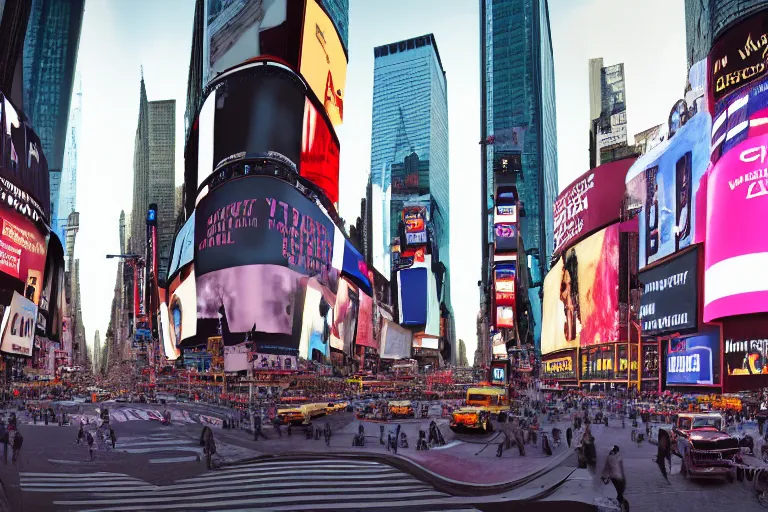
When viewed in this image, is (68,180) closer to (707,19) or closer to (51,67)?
(51,67)

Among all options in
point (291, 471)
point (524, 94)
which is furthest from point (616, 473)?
point (524, 94)

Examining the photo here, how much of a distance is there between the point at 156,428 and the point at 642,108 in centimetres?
1135

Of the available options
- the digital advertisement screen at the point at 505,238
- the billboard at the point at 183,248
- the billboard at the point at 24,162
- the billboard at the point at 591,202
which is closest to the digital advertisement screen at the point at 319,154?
the billboard at the point at 183,248

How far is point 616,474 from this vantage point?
9.95 meters

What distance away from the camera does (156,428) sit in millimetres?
11641

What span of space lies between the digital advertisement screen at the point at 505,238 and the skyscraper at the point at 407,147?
9519 millimetres

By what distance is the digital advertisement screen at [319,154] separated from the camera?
2133 cm

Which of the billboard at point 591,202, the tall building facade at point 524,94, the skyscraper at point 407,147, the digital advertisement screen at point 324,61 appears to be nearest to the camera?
the billboard at point 591,202

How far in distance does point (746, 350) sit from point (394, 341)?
38.6 meters

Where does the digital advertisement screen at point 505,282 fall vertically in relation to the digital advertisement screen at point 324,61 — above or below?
below

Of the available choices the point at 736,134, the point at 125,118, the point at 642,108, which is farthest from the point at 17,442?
the point at 642,108

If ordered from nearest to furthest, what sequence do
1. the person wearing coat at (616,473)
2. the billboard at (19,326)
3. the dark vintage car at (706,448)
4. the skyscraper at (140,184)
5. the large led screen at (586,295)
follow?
the dark vintage car at (706,448), the person wearing coat at (616,473), the billboard at (19,326), the large led screen at (586,295), the skyscraper at (140,184)

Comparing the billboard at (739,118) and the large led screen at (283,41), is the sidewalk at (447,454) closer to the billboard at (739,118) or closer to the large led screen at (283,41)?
the billboard at (739,118)

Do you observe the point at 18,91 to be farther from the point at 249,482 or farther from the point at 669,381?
the point at 669,381
